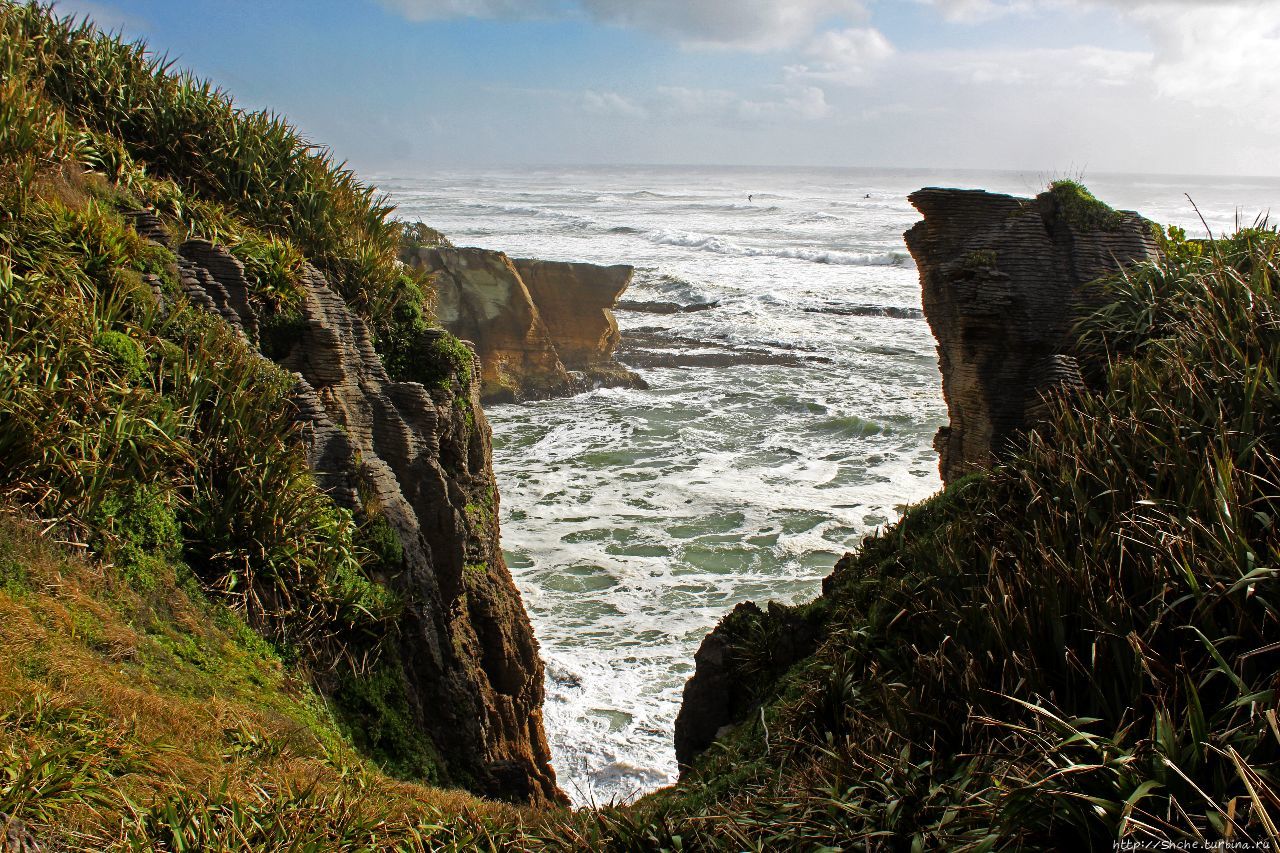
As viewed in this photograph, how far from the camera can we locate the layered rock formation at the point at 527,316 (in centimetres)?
2441

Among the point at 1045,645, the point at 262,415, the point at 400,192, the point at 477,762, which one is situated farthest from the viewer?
the point at 400,192

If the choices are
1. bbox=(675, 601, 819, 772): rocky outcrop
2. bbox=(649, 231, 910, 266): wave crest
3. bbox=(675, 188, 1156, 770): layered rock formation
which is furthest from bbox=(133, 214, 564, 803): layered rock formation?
bbox=(649, 231, 910, 266): wave crest

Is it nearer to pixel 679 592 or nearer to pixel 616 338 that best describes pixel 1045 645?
pixel 679 592

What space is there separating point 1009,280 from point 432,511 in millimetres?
6202

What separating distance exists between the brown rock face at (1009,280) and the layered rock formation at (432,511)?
5296 mm

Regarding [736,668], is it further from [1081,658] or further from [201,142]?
[201,142]

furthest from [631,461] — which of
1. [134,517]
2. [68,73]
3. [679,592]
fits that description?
[134,517]

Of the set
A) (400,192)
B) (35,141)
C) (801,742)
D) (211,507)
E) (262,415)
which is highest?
(400,192)

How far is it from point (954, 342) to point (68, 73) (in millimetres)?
10642

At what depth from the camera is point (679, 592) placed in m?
13.6

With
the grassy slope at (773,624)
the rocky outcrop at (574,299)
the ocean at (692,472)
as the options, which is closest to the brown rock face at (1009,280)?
the grassy slope at (773,624)

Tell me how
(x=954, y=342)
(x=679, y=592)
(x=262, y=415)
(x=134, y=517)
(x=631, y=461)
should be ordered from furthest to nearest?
(x=631, y=461)
(x=679, y=592)
(x=954, y=342)
(x=262, y=415)
(x=134, y=517)

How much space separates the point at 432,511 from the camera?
31.3 feet

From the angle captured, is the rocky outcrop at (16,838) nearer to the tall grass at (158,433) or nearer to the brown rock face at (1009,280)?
the tall grass at (158,433)
